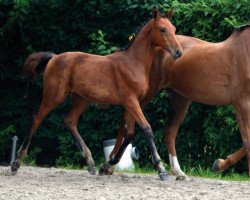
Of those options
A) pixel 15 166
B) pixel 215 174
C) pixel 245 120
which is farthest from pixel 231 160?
pixel 15 166

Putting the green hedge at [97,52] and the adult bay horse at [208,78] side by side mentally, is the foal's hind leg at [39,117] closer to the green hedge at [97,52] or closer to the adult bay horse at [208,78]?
the adult bay horse at [208,78]

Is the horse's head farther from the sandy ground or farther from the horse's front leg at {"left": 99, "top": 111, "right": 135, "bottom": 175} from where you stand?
the sandy ground

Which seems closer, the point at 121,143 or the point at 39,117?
the point at 39,117

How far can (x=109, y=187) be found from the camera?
29.3 feet

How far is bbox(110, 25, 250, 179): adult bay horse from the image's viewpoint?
9.53 metres

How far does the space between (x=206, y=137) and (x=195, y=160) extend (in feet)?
1.88

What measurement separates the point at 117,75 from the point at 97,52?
2.74m

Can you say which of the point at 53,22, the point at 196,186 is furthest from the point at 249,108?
the point at 53,22

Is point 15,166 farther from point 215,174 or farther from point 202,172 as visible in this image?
point 215,174

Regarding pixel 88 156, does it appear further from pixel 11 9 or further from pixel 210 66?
pixel 11 9

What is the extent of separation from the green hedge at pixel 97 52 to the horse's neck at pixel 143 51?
157cm

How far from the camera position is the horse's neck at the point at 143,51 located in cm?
965

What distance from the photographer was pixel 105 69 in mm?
9742

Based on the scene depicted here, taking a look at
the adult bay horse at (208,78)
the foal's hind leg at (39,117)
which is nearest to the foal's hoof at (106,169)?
the adult bay horse at (208,78)
